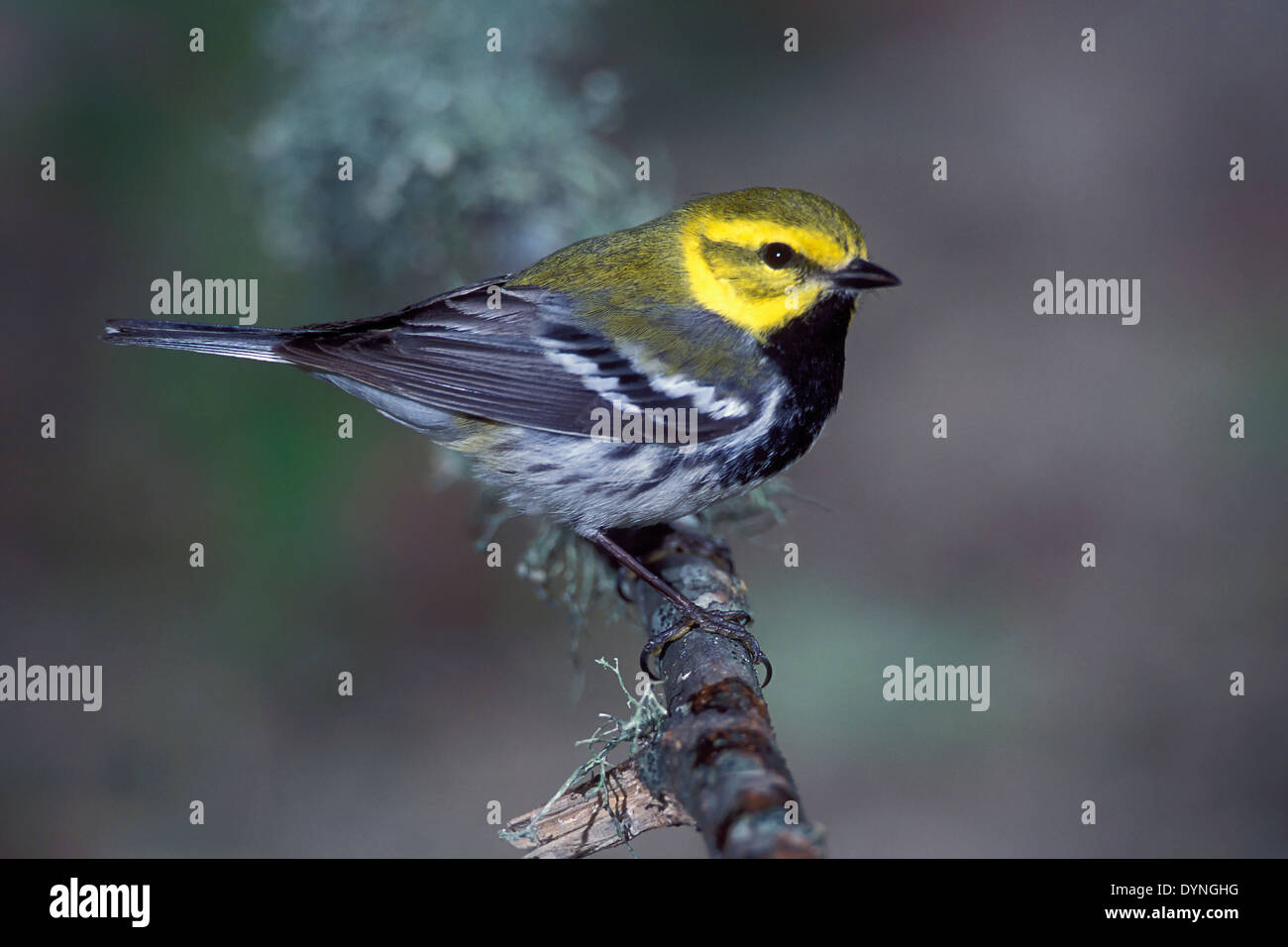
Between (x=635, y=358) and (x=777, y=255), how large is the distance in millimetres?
551

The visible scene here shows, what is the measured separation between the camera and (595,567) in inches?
169

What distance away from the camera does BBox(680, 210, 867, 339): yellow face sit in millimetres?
3543

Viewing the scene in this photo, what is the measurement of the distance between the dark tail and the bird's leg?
131 centimetres

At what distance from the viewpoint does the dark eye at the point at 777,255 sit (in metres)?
3.59

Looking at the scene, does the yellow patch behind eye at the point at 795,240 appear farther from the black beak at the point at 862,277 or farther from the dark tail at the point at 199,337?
the dark tail at the point at 199,337

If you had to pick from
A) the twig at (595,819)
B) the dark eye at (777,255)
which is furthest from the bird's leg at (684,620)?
the dark eye at (777,255)

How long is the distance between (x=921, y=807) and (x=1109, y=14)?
563cm

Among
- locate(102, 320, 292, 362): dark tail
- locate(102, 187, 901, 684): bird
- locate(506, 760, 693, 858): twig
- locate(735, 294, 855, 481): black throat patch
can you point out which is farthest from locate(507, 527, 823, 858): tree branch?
locate(102, 320, 292, 362): dark tail

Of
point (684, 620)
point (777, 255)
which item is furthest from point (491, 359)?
point (684, 620)

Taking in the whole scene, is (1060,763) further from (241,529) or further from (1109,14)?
(1109,14)

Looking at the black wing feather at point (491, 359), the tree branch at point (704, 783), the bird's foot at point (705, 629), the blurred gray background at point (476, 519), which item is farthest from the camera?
the blurred gray background at point (476, 519)

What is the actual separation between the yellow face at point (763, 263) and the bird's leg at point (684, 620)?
843mm

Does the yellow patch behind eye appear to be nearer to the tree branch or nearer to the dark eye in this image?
the dark eye

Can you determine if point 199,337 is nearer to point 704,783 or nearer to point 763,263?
point 763,263
